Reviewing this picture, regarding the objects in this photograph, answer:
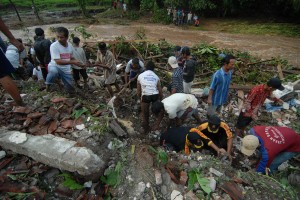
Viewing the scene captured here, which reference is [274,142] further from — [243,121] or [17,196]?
[17,196]

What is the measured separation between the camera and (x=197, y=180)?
280 cm

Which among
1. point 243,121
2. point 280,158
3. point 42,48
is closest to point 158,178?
point 280,158

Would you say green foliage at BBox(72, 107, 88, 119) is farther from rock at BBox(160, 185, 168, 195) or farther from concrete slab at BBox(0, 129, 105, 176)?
rock at BBox(160, 185, 168, 195)

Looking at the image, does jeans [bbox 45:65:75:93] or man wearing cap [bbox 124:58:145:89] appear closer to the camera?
jeans [bbox 45:65:75:93]

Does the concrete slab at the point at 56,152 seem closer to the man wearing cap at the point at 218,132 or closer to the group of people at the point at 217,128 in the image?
the group of people at the point at 217,128

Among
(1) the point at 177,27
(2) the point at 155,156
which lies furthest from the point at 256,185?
(1) the point at 177,27

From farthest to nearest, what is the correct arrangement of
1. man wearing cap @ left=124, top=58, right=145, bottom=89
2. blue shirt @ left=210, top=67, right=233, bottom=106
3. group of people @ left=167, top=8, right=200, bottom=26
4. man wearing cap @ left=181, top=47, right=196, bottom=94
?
group of people @ left=167, top=8, right=200, bottom=26 → man wearing cap @ left=124, top=58, right=145, bottom=89 → man wearing cap @ left=181, top=47, right=196, bottom=94 → blue shirt @ left=210, top=67, right=233, bottom=106

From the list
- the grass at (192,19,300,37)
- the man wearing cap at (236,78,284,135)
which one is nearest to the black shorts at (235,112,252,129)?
the man wearing cap at (236,78,284,135)

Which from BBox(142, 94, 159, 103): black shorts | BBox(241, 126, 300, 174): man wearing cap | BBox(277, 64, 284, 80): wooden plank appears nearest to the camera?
BBox(241, 126, 300, 174): man wearing cap

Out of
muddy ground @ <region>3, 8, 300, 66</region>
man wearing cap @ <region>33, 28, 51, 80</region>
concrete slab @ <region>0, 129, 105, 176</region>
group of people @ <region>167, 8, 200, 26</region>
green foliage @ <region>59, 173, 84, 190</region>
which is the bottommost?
muddy ground @ <region>3, 8, 300, 66</region>

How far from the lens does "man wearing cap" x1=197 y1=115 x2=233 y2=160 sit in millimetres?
3631

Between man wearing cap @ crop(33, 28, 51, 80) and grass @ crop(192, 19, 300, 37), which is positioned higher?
man wearing cap @ crop(33, 28, 51, 80)

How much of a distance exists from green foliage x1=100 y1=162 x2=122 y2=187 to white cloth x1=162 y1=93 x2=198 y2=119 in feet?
5.45

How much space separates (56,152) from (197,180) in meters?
1.87
